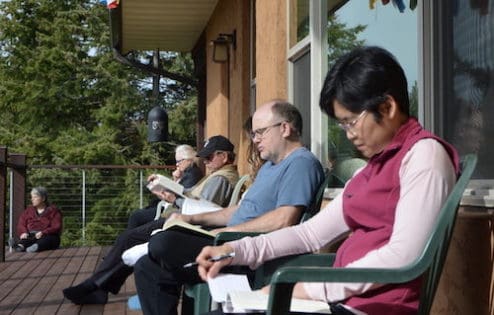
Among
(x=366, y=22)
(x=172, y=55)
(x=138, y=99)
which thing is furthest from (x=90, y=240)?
(x=366, y=22)

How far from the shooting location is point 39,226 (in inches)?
304

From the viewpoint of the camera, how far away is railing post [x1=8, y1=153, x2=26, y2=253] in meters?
7.71

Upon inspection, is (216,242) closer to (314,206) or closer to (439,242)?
(314,206)

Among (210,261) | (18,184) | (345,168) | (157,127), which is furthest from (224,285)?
(157,127)

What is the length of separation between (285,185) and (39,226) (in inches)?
220

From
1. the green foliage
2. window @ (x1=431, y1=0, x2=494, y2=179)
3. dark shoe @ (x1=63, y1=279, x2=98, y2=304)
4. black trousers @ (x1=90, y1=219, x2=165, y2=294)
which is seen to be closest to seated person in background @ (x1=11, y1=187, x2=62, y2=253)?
dark shoe @ (x1=63, y1=279, x2=98, y2=304)

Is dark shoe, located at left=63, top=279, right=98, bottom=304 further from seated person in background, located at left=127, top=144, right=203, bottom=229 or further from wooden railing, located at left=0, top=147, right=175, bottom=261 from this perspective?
wooden railing, located at left=0, top=147, right=175, bottom=261

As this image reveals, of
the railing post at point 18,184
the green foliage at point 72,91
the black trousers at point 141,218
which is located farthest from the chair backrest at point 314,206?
the green foliage at point 72,91

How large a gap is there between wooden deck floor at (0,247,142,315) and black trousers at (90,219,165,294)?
14 cm

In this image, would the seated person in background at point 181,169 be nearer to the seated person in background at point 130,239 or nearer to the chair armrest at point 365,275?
the seated person in background at point 130,239

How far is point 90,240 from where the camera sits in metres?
16.0

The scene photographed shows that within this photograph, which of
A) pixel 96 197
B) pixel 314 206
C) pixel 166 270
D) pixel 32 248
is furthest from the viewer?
pixel 96 197

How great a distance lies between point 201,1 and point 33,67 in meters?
15.5

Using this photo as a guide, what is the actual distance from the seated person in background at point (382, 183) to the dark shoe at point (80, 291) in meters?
2.55
